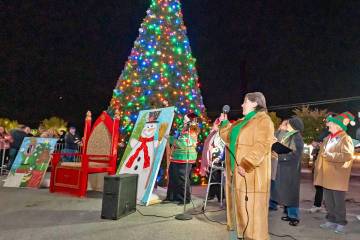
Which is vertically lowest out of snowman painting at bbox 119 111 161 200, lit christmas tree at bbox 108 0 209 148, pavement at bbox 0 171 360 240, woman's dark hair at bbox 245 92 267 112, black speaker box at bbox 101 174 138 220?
pavement at bbox 0 171 360 240

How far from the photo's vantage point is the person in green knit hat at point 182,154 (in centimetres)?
582

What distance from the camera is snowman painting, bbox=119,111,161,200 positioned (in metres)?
5.85

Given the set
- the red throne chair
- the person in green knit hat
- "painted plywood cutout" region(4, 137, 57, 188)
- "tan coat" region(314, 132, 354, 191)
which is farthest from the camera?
"painted plywood cutout" region(4, 137, 57, 188)

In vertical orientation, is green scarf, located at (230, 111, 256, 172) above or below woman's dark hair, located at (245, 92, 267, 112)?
below

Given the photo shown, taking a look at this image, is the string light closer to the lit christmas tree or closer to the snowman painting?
the lit christmas tree

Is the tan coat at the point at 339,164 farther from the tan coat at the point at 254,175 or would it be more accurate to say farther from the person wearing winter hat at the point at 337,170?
the tan coat at the point at 254,175

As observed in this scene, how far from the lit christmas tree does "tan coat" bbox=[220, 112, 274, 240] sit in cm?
547

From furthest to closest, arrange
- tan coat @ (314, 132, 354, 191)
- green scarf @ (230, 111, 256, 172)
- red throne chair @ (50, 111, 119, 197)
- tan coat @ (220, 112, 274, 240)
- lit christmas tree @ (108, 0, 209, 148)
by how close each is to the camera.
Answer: lit christmas tree @ (108, 0, 209, 148)
red throne chair @ (50, 111, 119, 197)
tan coat @ (314, 132, 354, 191)
green scarf @ (230, 111, 256, 172)
tan coat @ (220, 112, 274, 240)

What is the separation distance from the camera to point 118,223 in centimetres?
447

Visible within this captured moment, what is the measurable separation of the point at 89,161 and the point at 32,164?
66.7 inches

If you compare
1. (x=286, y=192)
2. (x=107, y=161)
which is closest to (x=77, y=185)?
(x=107, y=161)

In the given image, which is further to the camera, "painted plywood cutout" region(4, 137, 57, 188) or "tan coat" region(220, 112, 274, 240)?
"painted plywood cutout" region(4, 137, 57, 188)

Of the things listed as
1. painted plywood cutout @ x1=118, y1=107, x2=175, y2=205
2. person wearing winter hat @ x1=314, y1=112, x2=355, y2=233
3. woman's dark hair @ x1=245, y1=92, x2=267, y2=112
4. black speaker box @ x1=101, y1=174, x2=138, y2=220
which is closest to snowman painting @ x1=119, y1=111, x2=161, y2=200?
painted plywood cutout @ x1=118, y1=107, x2=175, y2=205

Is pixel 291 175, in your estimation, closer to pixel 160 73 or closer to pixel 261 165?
pixel 261 165
